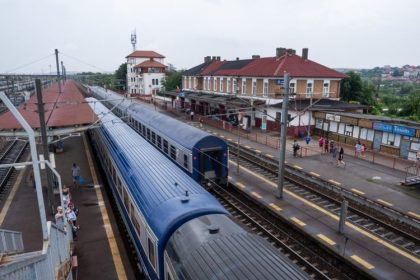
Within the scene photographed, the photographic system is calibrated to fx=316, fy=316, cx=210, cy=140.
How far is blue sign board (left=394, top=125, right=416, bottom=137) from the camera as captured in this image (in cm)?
2180

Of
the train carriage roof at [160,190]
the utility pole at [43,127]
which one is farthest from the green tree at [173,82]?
the utility pole at [43,127]

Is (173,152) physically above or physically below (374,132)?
below

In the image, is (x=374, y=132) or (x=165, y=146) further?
(x=374, y=132)

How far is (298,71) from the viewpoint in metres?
34.2

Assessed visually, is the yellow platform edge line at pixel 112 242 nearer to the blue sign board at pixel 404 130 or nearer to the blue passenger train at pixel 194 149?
the blue passenger train at pixel 194 149

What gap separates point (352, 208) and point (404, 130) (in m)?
11.1

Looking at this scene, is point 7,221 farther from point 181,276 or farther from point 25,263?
point 181,276

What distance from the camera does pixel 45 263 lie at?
6508 millimetres

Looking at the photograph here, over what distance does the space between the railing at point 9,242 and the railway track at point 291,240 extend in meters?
8.26

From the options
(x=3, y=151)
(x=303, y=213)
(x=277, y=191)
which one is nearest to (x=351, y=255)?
(x=303, y=213)

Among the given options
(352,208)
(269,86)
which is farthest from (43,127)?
(269,86)

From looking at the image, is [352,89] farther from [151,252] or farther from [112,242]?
[151,252]

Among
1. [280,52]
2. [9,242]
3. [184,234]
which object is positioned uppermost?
[280,52]

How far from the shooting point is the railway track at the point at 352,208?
40.1 ft
